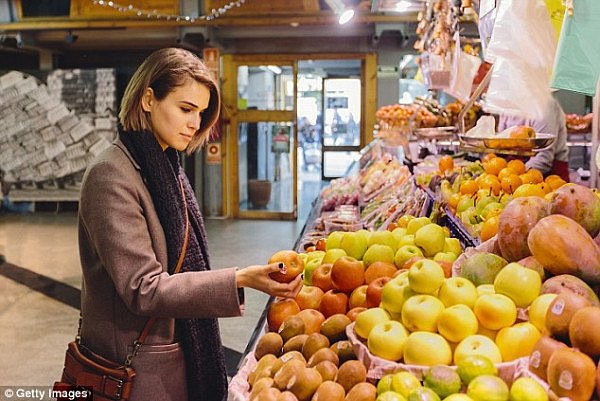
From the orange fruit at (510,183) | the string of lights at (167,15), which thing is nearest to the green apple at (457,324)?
the orange fruit at (510,183)

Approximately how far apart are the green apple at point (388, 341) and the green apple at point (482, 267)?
13.2 inches

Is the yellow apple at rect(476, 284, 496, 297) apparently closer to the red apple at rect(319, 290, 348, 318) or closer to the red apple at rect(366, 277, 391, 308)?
the red apple at rect(366, 277, 391, 308)

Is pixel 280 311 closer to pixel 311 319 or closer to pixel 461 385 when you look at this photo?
pixel 311 319

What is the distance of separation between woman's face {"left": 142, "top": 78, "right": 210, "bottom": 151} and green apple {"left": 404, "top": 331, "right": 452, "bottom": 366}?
3.03ft

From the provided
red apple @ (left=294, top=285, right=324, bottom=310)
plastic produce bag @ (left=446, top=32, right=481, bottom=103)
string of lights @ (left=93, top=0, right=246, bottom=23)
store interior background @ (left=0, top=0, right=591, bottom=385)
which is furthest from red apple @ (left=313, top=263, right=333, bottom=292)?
string of lights @ (left=93, top=0, right=246, bottom=23)

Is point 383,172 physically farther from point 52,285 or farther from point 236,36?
point 236,36

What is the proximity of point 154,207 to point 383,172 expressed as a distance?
4.24 meters

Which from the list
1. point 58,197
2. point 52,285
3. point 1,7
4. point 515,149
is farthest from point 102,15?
point 515,149

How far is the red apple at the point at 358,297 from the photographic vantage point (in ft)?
6.99

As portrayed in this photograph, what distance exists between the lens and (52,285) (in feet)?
22.2

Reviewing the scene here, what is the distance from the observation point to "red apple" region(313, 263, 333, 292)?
2318 millimetres

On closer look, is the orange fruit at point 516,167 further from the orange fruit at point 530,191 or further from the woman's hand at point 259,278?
the woman's hand at point 259,278

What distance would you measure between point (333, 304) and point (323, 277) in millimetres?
189

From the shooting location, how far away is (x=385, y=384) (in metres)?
1.61
